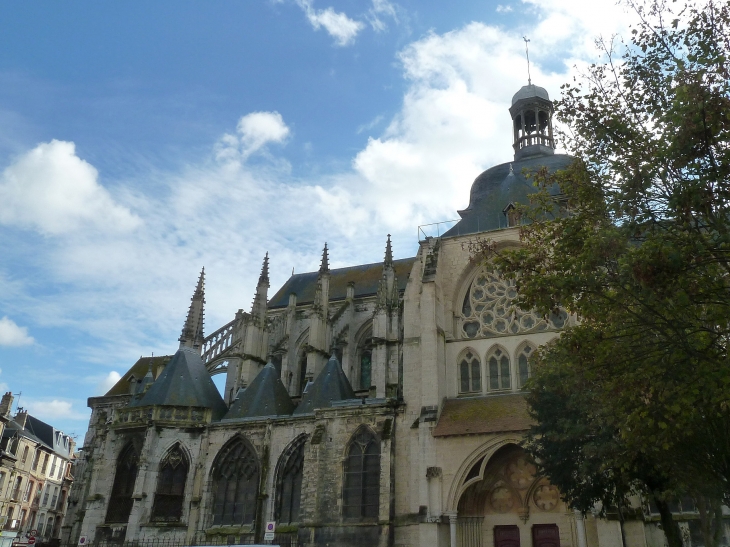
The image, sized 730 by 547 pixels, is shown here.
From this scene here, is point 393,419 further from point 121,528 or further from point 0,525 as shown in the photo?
point 0,525

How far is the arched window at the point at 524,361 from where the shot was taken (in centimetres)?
2089

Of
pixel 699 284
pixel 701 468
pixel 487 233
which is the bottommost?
pixel 701 468

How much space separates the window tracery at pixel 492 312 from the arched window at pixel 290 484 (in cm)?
748

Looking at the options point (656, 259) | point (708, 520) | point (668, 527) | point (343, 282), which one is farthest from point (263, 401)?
point (656, 259)

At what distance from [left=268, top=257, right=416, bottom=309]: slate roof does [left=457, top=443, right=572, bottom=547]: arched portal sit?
1428 cm

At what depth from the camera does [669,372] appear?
10.0 meters

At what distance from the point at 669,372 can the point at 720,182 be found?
3.23 meters

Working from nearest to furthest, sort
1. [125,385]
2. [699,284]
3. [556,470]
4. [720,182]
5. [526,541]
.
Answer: [720,182] < [699,284] < [556,470] < [526,541] < [125,385]

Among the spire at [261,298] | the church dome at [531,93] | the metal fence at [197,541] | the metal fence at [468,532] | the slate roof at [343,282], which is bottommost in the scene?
the metal fence at [197,541]

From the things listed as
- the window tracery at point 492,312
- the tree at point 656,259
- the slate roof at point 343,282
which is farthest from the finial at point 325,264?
the tree at point 656,259

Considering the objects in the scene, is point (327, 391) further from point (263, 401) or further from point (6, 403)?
point (6, 403)

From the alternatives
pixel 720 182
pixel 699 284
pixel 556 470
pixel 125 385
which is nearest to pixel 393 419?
pixel 556 470

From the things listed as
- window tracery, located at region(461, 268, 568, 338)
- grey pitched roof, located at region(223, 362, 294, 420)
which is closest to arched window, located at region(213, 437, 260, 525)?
grey pitched roof, located at region(223, 362, 294, 420)

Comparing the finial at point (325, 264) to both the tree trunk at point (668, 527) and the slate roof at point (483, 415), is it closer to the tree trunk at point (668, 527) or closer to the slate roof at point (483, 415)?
the slate roof at point (483, 415)
